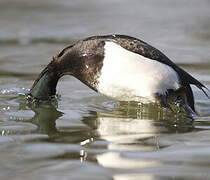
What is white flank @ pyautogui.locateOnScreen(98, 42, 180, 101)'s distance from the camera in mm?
4758

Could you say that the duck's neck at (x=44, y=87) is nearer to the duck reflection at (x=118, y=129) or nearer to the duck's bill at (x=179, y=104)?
the duck reflection at (x=118, y=129)

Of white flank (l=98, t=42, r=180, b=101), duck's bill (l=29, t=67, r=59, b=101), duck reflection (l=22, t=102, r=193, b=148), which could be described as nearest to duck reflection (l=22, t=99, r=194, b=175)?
duck reflection (l=22, t=102, r=193, b=148)

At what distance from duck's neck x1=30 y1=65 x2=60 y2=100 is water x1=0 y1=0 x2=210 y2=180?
11 centimetres

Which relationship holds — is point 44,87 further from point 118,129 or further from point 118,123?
point 118,129

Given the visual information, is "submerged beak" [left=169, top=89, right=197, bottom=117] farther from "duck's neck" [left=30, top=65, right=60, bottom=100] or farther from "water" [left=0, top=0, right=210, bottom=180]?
"duck's neck" [left=30, top=65, right=60, bottom=100]

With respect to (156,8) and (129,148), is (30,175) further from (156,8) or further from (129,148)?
(156,8)

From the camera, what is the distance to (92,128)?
4668mm

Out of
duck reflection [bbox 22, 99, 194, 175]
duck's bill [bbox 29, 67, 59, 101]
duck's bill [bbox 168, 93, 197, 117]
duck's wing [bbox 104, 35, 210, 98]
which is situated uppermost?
duck's wing [bbox 104, 35, 210, 98]

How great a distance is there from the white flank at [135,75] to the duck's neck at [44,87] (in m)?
0.68

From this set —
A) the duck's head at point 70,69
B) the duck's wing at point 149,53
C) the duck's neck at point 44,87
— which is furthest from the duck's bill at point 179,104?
the duck's neck at point 44,87

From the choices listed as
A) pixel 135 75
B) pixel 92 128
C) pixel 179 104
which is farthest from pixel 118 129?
pixel 179 104

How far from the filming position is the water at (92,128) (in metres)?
3.64

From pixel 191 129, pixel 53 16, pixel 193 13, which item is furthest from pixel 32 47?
pixel 191 129

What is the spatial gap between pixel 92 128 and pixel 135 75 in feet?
1.50
